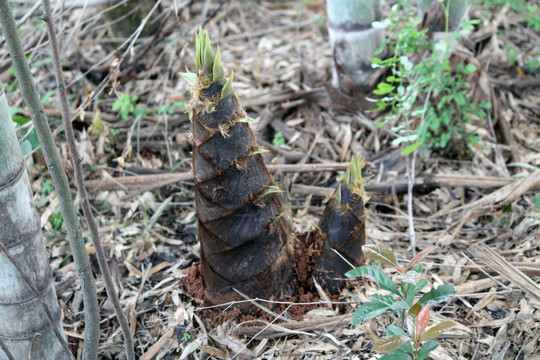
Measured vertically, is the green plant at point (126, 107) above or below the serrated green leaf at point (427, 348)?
above

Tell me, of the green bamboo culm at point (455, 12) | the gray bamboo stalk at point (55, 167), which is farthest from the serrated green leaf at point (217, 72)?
the green bamboo culm at point (455, 12)

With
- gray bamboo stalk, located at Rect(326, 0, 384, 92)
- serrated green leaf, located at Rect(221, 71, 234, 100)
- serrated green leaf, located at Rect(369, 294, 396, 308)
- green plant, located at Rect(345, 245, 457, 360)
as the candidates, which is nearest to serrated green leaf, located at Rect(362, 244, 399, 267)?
green plant, located at Rect(345, 245, 457, 360)

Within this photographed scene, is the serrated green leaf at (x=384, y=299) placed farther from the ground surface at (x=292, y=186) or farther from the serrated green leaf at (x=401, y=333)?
the ground surface at (x=292, y=186)

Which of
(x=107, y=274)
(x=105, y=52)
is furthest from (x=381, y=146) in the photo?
(x=105, y=52)

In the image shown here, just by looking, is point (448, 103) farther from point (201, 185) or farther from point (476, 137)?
point (201, 185)

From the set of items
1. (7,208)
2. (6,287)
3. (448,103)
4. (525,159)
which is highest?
(7,208)
